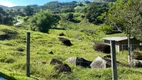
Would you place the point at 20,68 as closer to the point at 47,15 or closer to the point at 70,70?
the point at 70,70

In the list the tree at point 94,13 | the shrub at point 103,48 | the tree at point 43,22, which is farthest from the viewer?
the tree at point 94,13

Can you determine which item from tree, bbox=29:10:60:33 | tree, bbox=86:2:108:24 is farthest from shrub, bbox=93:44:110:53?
tree, bbox=86:2:108:24

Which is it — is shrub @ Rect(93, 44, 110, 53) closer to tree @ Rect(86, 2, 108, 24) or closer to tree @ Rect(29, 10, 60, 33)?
tree @ Rect(29, 10, 60, 33)

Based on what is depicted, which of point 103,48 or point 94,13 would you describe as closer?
point 103,48

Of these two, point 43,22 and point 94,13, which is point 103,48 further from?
point 94,13

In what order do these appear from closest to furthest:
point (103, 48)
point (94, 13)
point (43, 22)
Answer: point (103, 48), point (43, 22), point (94, 13)

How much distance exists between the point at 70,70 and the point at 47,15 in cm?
6378

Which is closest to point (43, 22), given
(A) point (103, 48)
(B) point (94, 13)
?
(B) point (94, 13)

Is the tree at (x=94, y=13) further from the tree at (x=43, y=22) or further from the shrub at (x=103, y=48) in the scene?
the shrub at (x=103, y=48)

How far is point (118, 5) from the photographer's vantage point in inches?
920

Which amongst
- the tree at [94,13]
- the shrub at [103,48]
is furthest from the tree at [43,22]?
the shrub at [103,48]

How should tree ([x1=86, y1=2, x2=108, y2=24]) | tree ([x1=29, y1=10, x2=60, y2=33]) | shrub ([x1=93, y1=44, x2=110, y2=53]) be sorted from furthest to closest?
tree ([x1=86, y1=2, x2=108, y2=24]) → tree ([x1=29, y1=10, x2=60, y2=33]) → shrub ([x1=93, y1=44, x2=110, y2=53])

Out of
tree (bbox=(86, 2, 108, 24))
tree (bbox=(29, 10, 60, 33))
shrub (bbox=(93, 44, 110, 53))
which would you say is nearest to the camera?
shrub (bbox=(93, 44, 110, 53))

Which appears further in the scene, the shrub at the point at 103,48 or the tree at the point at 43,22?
the tree at the point at 43,22
